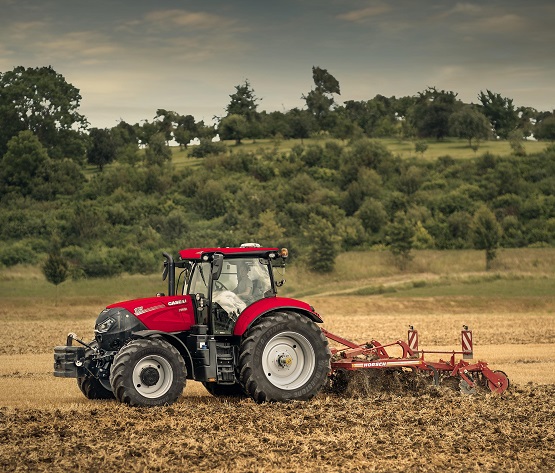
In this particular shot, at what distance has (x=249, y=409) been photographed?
47.6 ft

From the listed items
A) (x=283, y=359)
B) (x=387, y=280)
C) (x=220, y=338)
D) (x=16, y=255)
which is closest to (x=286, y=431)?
(x=283, y=359)

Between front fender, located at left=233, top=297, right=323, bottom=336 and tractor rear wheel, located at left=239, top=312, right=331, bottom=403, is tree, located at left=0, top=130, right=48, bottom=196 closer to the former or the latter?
front fender, located at left=233, top=297, right=323, bottom=336

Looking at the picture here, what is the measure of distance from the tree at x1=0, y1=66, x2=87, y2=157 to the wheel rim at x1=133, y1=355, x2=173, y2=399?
94076 millimetres

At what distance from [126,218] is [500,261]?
117 ft

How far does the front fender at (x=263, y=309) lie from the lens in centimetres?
1505

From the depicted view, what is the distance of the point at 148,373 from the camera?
Result: 14461 millimetres

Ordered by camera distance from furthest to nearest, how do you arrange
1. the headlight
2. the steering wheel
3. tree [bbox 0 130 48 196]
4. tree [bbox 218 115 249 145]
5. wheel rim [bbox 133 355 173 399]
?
tree [bbox 218 115 249 145], tree [bbox 0 130 48 196], the steering wheel, the headlight, wheel rim [bbox 133 355 173 399]

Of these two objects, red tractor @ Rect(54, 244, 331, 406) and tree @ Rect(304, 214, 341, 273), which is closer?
red tractor @ Rect(54, 244, 331, 406)

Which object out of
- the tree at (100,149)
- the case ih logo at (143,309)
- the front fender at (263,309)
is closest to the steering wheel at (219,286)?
the front fender at (263,309)

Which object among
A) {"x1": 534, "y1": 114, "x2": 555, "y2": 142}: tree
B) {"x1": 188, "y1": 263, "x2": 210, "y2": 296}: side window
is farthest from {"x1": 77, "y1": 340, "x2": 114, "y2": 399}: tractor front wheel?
{"x1": 534, "y1": 114, "x2": 555, "y2": 142}: tree

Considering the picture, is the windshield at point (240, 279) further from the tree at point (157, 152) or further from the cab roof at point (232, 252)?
the tree at point (157, 152)

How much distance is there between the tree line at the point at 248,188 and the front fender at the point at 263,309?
50601 millimetres

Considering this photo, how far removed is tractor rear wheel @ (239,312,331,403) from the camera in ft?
48.7

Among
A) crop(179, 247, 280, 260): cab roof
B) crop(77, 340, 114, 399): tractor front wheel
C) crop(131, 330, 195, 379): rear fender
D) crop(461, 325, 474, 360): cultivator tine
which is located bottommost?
crop(77, 340, 114, 399): tractor front wheel
